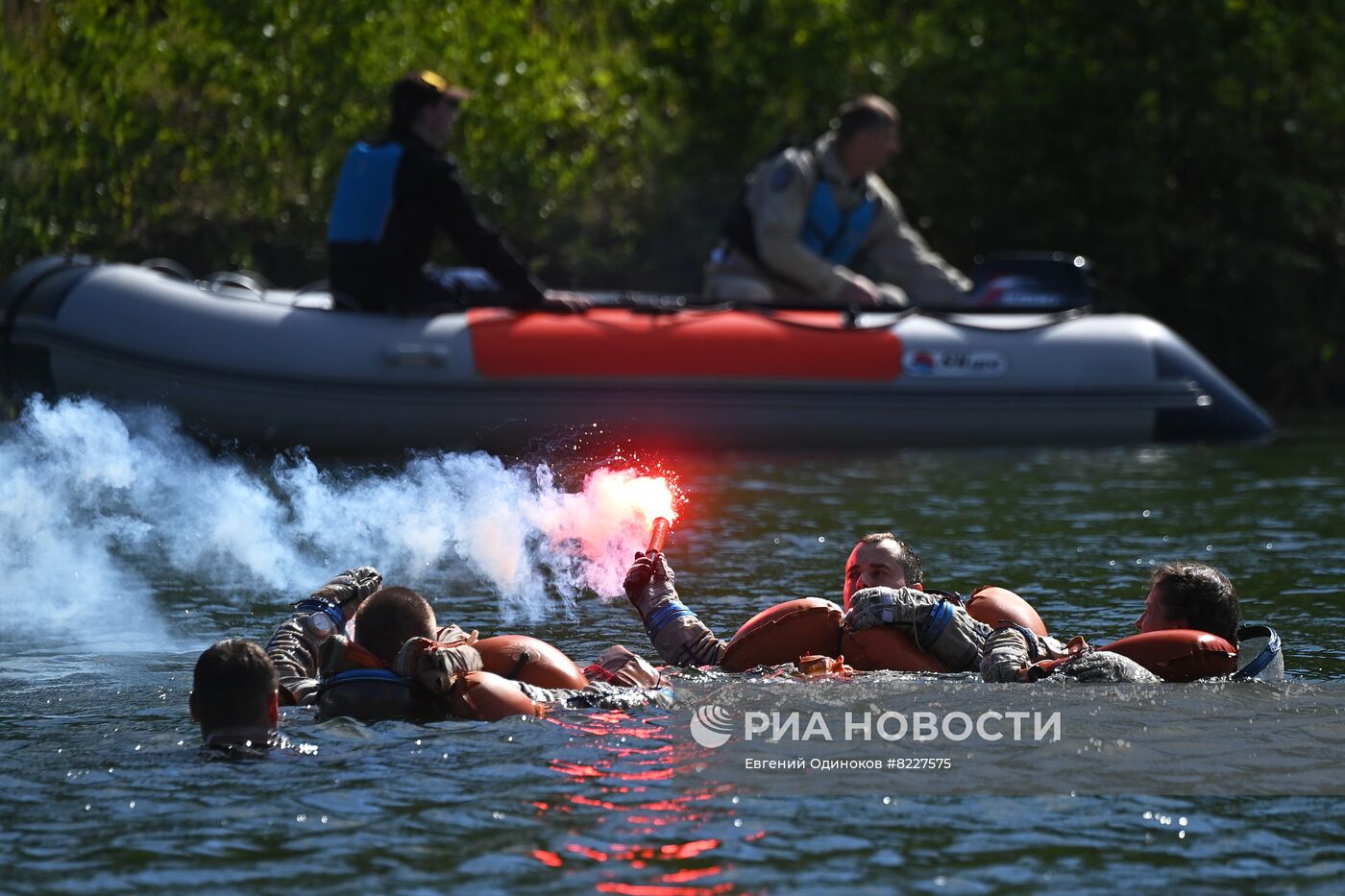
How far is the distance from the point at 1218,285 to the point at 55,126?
1005 cm

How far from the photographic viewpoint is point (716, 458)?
492 inches

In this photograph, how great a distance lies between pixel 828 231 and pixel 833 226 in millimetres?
61

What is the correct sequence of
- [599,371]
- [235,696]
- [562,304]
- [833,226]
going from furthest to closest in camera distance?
[833,226] < [562,304] < [599,371] < [235,696]

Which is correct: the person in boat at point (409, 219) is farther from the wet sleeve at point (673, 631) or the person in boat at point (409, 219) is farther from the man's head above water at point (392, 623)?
the man's head above water at point (392, 623)

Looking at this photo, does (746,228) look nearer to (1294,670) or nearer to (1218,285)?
(1218,285)

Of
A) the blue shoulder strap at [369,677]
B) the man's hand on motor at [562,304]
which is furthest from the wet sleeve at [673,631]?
the man's hand on motor at [562,304]

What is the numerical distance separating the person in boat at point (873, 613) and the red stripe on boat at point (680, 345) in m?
5.91

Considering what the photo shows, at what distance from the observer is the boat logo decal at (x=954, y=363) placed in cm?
1298

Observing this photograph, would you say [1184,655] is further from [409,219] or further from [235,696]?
[409,219]

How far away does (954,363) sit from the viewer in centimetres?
1306

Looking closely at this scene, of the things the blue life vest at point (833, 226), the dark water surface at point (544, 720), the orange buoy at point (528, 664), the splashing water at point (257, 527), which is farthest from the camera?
the blue life vest at point (833, 226)

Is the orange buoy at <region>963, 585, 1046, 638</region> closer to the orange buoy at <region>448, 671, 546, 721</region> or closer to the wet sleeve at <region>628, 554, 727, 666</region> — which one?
the wet sleeve at <region>628, 554, 727, 666</region>

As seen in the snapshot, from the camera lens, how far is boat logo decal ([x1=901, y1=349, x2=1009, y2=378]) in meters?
13.0

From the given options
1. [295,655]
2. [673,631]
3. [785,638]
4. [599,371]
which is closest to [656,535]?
[673,631]
